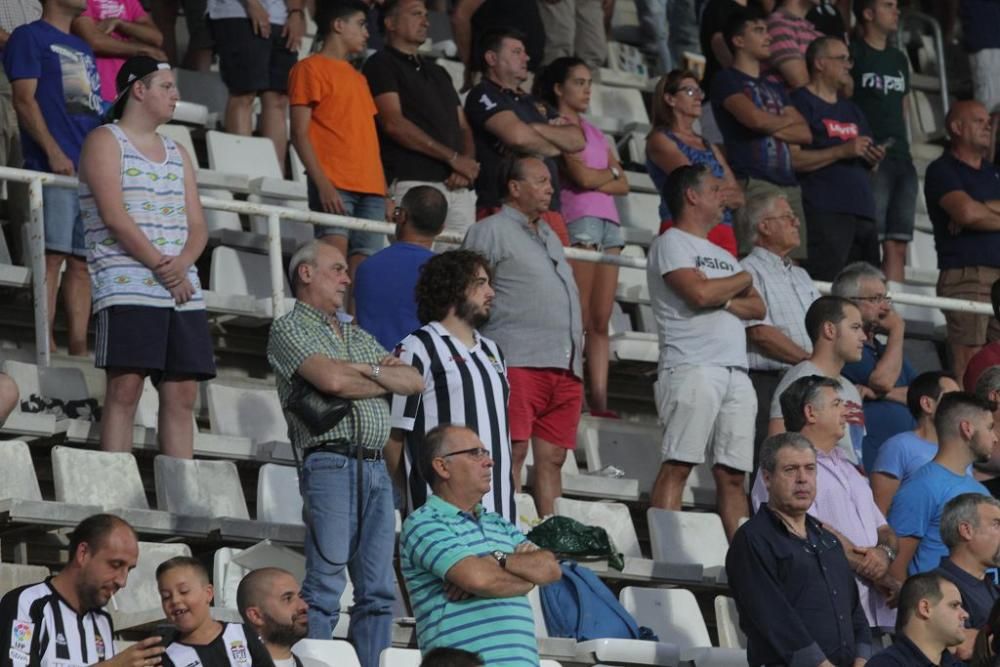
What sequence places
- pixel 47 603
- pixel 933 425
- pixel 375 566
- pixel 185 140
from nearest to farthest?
1. pixel 47 603
2. pixel 375 566
3. pixel 933 425
4. pixel 185 140

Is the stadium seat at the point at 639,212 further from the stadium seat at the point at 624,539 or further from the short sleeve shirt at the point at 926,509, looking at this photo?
the short sleeve shirt at the point at 926,509

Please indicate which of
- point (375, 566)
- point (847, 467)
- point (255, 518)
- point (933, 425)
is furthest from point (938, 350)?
point (375, 566)

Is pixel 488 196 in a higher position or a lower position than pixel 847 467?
higher

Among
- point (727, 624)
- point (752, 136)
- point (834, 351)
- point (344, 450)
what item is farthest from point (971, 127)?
point (344, 450)

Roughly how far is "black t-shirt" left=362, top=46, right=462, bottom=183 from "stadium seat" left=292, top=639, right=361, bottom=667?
3.51 metres

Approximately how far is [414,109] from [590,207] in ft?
3.01

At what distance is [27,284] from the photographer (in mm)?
8844

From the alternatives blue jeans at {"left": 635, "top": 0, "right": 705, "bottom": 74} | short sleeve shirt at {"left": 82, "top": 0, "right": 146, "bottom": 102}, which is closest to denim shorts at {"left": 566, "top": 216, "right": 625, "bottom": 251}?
short sleeve shirt at {"left": 82, "top": 0, "right": 146, "bottom": 102}

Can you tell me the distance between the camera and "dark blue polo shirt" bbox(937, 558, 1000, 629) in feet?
24.3

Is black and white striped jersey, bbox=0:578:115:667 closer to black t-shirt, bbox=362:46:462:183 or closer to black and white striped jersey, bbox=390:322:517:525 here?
black and white striped jersey, bbox=390:322:517:525

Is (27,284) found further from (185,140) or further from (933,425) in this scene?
(933,425)

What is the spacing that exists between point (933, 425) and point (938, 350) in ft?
8.38

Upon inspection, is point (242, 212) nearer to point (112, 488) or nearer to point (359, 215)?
point (359, 215)

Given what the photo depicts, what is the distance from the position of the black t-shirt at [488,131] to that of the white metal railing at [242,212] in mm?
469
